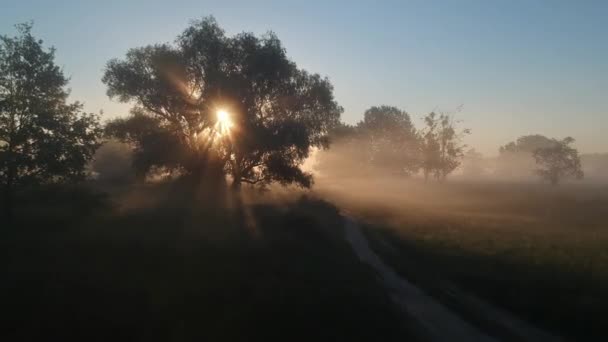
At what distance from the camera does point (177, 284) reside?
13188mm

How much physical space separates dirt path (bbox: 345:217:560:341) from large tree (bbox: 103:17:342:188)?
19.3 metres

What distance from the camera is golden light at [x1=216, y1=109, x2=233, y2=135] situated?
36.5 metres

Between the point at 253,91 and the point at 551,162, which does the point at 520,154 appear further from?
the point at 253,91

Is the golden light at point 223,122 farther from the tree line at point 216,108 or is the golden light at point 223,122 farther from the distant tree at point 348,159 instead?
the distant tree at point 348,159

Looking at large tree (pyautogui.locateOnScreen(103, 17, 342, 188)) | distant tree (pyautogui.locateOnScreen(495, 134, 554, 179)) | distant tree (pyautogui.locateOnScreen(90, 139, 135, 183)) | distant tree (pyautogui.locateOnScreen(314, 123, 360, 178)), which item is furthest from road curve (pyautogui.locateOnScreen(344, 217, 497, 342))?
distant tree (pyautogui.locateOnScreen(495, 134, 554, 179))

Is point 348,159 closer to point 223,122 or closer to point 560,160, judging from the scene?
point 560,160

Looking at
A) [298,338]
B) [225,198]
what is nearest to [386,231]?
[225,198]

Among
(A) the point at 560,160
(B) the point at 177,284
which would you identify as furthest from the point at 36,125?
(A) the point at 560,160

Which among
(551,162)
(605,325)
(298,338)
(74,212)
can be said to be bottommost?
(605,325)

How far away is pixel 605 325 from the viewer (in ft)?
43.0

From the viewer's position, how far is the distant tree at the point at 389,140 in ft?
320

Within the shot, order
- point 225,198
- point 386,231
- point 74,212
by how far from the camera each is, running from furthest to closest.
Result: 1. point 225,198
2. point 386,231
3. point 74,212

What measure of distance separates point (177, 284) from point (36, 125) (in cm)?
1396

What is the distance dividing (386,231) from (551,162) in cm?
7398
